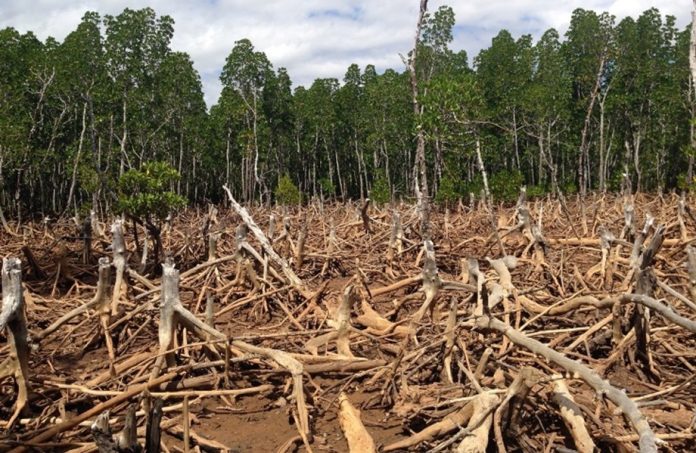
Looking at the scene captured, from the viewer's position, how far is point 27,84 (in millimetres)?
23797

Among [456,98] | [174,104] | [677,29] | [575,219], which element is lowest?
[575,219]

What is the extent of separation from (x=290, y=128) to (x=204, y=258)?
2783cm

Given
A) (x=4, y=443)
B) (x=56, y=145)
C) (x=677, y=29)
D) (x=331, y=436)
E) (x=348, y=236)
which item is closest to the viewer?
(x=4, y=443)

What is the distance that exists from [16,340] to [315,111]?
3292cm

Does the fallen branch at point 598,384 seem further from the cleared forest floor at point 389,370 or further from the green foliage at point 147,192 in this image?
the green foliage at point 147,192

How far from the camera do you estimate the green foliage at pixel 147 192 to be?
779 centimetres

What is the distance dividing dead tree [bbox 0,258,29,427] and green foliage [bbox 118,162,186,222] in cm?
430

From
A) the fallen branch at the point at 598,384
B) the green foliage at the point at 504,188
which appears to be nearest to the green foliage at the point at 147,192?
the fallen branch at the point at 598,384

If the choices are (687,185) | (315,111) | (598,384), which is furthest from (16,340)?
(315,111)

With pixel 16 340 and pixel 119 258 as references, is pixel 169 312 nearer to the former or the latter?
pixel 16 340

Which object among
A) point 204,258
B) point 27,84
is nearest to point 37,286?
point 204,258

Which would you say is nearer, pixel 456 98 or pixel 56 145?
pixel 456 98

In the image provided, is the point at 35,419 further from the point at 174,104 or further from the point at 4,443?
the point at 174,104

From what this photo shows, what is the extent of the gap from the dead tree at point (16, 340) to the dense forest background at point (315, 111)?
17383 millimetres
